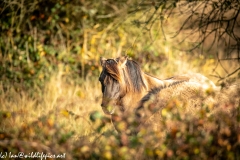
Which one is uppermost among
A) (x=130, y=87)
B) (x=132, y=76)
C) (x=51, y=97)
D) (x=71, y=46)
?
(x=71, y=46)

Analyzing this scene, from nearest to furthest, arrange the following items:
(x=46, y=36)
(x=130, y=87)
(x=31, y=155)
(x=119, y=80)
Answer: (x=31, y=155)
(x=119, y=80)
(x=130, y=87)
(x=46, y=36)

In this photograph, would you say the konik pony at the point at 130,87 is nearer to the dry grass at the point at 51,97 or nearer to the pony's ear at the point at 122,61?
the pony's ear at the point at 122,61

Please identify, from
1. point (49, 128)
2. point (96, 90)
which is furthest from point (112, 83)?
point (96, 90)

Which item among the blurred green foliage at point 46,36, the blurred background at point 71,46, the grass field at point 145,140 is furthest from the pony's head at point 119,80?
the blurred green foliage at point 46,36

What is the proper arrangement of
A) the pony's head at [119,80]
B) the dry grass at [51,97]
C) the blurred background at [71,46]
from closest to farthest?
the pony's head at [119,80], the dry grass at [51,97], the blurred background at [71,46]

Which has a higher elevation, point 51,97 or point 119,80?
point 119,80

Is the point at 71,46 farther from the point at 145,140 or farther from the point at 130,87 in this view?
the point at 145,140

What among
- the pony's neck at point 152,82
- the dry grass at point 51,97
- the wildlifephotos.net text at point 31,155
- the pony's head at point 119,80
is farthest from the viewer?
the dry grass at point 51,97

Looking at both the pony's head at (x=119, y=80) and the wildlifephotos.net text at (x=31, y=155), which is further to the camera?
the pony's head at (x=119, y=80)

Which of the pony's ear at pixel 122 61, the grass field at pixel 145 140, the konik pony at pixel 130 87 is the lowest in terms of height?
the grass field at pixel 145 140

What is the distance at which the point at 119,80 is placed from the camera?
19.2ft

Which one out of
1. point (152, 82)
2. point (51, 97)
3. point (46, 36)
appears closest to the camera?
point (152, 82)

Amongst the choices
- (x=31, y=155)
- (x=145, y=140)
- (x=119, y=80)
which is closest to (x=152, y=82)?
(x=119, y=80)

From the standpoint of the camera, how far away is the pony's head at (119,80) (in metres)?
5.83
